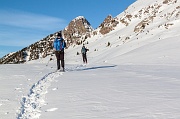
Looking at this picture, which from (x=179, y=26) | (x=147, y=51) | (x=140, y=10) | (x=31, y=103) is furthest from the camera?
(x=140, y=10)

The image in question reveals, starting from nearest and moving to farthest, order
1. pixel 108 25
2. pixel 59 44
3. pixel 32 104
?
pixel 32 104 → pixel 59 44 → pixel 108 25

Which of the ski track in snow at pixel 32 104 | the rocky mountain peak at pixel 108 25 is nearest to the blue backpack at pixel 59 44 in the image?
the ski track in snow at pixel 32 104

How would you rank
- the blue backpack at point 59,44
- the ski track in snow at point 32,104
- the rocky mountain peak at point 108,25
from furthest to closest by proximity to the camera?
the rocky mountain peak at point 108,25 < the blue backpack at point 59,44 < the ski track in snow at point 32,104

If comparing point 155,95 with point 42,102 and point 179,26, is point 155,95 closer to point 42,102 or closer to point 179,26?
point 42,102

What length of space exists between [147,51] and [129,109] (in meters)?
26.3

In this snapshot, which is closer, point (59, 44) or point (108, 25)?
point (59, 44)

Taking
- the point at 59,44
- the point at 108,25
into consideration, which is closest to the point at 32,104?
the point at 59,44

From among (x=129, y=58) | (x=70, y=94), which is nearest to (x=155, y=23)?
(x=129, y=58)

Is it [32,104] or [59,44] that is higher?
[59,44]

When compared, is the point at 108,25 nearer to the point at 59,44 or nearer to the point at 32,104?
the point at 59,44

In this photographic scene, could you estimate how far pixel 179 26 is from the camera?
1692 inches

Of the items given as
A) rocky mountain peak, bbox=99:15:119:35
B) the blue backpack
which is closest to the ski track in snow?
the blue backpack

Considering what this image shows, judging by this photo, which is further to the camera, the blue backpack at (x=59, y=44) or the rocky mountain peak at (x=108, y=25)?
the rocky mountain peak at (x=108, y=25)

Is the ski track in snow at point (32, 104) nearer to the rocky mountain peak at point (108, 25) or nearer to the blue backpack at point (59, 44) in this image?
the blue backpack at point (59, 44)
